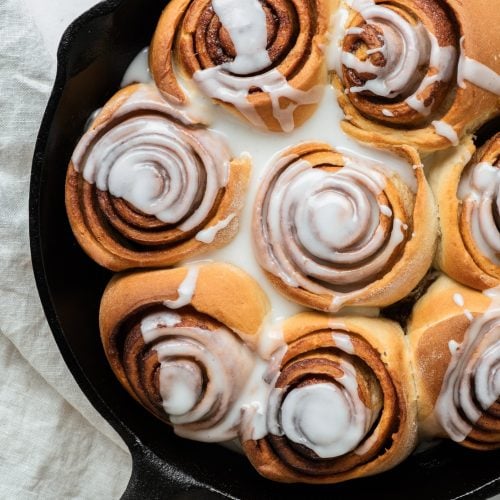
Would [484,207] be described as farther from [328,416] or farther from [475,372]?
[328,416]

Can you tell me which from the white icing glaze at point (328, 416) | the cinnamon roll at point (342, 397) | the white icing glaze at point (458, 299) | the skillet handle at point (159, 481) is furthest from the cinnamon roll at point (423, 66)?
the skillet handle at point (159, 481)

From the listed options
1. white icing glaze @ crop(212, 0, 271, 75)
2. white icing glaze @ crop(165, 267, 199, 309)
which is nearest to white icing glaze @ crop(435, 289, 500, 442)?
white icing glaze @ crop(165, 267, 199, 309)

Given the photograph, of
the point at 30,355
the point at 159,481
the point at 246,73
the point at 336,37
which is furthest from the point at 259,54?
the point at 30,355

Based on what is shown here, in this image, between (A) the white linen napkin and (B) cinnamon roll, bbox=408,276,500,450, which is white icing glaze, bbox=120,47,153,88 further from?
(B) cinnamon roll, bbox=408,276,500,450

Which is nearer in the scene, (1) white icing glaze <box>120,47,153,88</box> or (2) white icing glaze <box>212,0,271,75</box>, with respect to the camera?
(2) white icing glaze <box>212,0,271,75</box>

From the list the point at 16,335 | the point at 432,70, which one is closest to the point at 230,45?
the point at 432,70

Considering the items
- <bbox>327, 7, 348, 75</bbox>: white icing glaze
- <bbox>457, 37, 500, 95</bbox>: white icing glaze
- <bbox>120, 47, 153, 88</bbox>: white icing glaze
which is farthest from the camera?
<bbox>120, 47, 153, 88</bbox>: white icing glaze

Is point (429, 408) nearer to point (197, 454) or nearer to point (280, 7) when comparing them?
point (197, 454)

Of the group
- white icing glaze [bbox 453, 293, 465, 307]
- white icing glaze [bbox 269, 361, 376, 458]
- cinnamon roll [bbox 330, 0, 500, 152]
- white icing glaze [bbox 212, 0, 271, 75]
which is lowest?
white icing glaze [bbox 269, 361, 376, 458]
